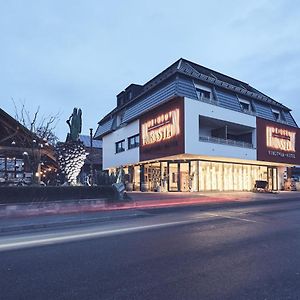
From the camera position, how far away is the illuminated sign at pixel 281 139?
3475 cm

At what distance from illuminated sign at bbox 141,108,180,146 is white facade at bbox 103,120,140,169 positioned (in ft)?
8.87

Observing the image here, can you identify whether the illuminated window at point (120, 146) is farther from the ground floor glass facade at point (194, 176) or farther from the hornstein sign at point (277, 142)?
the hornstein sign at point (277, 142)

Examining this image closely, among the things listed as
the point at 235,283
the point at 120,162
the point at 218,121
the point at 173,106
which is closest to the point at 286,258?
the point at 235,283

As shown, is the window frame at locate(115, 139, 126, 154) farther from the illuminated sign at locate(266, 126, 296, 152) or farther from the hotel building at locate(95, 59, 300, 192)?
the illuminated sign at locate(266, 126, 296, 152)

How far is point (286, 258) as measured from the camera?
612 cm

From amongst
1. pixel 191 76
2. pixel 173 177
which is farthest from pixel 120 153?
pixel 191 76

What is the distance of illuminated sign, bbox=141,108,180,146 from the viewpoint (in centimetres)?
2724

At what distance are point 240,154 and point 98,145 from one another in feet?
120

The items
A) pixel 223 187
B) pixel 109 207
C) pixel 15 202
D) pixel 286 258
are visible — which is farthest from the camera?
pixel 223 187

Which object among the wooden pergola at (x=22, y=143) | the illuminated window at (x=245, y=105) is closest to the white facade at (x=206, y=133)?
the illuminated window at (x=245, y=105)

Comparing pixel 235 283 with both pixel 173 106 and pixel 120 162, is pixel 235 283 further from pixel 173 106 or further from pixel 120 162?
pixel 120 162

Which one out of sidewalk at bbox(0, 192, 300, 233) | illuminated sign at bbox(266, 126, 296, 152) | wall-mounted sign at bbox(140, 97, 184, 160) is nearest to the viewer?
sidewalk at bbox(0, 192, 300, 233)

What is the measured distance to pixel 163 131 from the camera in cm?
2905

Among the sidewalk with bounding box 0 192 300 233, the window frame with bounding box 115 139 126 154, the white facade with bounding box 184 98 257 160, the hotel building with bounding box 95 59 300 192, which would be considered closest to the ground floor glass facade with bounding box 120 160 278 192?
the hotel building with bounding box 95 59 300 192
